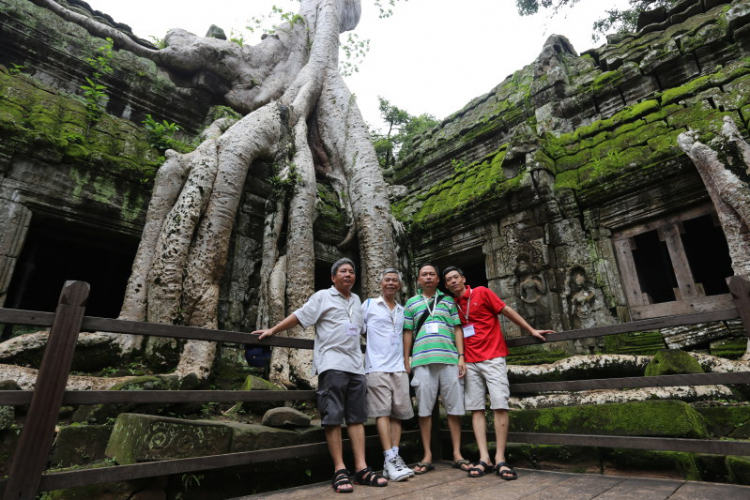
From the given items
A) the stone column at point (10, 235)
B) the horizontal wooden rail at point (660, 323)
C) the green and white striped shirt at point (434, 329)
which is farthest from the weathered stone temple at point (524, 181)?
the green and white striped shirt at point (434, 329)

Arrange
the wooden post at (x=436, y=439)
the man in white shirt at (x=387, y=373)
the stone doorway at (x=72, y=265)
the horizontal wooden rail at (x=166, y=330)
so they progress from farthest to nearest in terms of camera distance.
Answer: the stone doorway at (x=72, y=265), the wooden post at (x=436, y=439), the man in white shirt at (x=387, y=373), the horizontal wooden rail at (x=166, y=330)

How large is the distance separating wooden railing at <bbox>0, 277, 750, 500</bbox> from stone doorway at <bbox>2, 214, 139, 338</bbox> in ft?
10.9

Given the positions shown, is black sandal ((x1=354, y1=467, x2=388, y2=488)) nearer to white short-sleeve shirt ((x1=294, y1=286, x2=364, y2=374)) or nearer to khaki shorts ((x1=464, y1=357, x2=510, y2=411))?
white short-sleeve shirt ((x1=294, y1=286, x2=364, y2=374))

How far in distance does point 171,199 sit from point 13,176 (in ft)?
4.69

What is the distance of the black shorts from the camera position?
2328mm

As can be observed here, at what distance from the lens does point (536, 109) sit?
6.75 metres

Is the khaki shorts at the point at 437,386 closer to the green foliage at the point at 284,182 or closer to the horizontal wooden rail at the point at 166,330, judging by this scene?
the horizontal wooden rail at the point at 166,330

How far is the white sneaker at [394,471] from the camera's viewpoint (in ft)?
7.57

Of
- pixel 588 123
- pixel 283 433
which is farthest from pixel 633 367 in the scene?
Result: pixel 588 123

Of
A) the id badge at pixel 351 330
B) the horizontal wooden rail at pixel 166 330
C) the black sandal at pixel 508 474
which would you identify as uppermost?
the id badge at pixel 351 330

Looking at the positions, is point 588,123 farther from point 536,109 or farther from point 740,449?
point 740,449

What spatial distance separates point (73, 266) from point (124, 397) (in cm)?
632

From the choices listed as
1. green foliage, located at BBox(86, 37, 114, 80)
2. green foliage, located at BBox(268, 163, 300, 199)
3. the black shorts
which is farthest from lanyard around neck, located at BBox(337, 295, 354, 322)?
green foliage, located at BBox(86, 37, 114, 80)

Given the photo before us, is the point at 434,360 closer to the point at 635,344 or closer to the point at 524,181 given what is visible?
the point at 635,344
